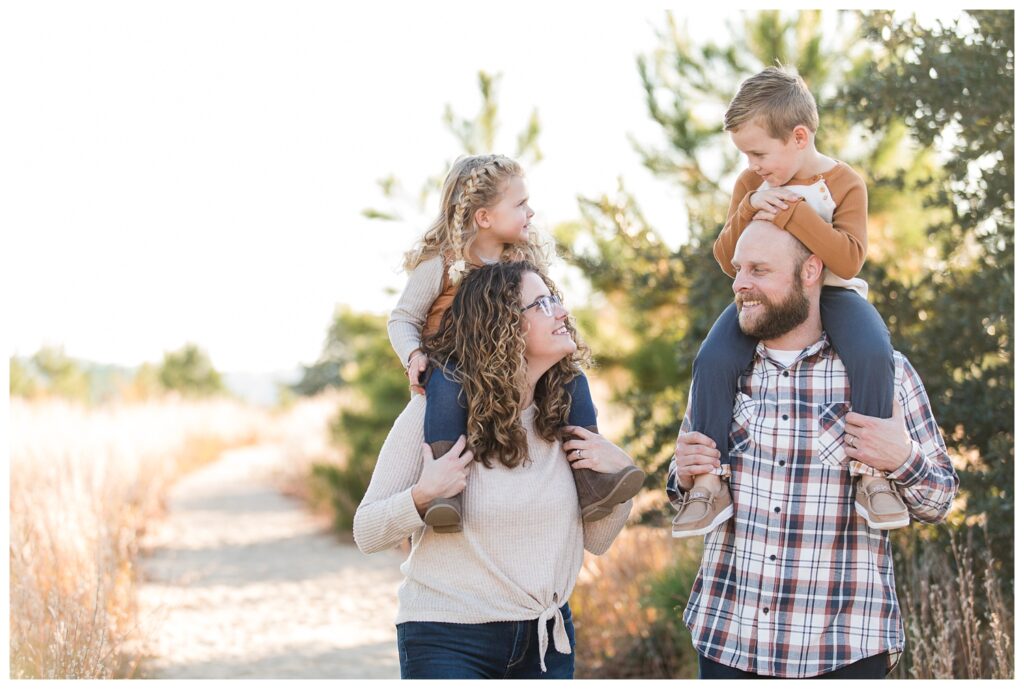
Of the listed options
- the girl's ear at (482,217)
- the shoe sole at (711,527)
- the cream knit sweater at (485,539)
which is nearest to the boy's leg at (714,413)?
the shoe sole at (711,527)

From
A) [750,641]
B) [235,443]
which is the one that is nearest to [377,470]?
[750,641]

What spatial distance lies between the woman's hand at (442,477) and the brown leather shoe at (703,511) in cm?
56

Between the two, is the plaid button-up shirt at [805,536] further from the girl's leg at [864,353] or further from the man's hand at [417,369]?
the man's hand at [417,369]

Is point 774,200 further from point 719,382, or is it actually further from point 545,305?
point 545,305

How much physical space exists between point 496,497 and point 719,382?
649 mm

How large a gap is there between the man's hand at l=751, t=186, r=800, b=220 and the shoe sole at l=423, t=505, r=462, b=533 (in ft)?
3.66

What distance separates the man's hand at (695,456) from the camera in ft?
8.41

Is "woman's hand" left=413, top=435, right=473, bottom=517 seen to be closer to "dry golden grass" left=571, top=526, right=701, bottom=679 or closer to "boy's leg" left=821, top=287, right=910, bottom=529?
"boy's leg" left=821, top=287, right=910, bottom=529

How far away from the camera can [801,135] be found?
9.12ft

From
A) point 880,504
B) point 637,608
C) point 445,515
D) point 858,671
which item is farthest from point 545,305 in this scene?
point 637,608

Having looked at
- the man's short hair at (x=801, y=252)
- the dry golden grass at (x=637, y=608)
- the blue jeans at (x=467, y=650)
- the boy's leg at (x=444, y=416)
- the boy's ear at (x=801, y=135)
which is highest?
the boy's ear at (x=801, y=135)

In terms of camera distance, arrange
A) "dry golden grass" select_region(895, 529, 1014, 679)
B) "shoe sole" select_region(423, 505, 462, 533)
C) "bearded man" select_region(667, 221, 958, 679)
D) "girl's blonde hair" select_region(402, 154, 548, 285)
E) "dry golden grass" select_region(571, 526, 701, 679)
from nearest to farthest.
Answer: "shoe sole" select_region(423, 505, 462, 533) < "bearded man" select_region(667, 221, 958, 679) < "girl's blonde hair" select_region(402, 154, 548, 285) < "dry golden grass" select_region(895, 529, 1014, 679) < "dry golden grass" select_region(571, 526, 701, 679)

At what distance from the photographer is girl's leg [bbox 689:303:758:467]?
8.57 feet

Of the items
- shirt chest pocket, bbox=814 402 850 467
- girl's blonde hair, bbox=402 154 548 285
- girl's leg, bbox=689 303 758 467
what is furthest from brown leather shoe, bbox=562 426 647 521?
girl's blonde hair, bbox=402 154 548 285
